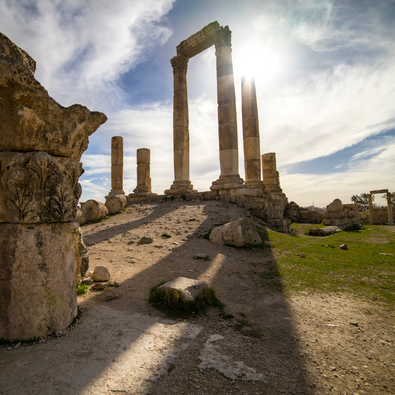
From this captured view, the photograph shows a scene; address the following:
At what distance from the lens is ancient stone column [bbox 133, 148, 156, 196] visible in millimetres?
15547

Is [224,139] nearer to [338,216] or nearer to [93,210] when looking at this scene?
[93,210]

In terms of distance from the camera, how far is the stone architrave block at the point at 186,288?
9.87 ft

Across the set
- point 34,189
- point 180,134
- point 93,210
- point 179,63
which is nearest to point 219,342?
point 34,189

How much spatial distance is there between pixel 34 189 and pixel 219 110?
38.5 feet

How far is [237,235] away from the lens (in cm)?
627

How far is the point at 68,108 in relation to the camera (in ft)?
8.73

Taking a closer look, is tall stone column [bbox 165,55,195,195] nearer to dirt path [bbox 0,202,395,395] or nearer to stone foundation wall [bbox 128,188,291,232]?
stone foundation wall [bbox 128,188,291,232]

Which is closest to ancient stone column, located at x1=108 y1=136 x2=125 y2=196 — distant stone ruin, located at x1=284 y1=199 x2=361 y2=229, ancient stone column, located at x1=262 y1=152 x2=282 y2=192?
ancient stone column, located at x1=262 y1=152 x2=282 y2=192

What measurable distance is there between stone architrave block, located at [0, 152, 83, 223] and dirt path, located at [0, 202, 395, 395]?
3.89 feet

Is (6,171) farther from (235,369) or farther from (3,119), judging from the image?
(235,369)

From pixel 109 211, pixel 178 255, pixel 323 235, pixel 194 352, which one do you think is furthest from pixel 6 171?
pixel 323 235

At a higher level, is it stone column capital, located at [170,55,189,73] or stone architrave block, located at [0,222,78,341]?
stone column capital, located at [170,55,189,73]

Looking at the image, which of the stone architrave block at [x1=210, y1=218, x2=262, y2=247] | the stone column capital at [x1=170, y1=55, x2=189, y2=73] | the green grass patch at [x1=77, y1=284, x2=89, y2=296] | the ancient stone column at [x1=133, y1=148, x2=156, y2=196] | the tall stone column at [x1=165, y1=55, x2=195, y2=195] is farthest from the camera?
the ancient stone column at [x1=133, y1=148, x2=156, y2=196]

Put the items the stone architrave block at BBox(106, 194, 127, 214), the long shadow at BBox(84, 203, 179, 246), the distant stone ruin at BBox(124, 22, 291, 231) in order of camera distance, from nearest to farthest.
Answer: the long shadow at BBox(84, 203, 179, 246), the stone architrave block at BBox(106, 194, 127, 214), the distant stone ruin at BBox(124, 22, 291, 231)
